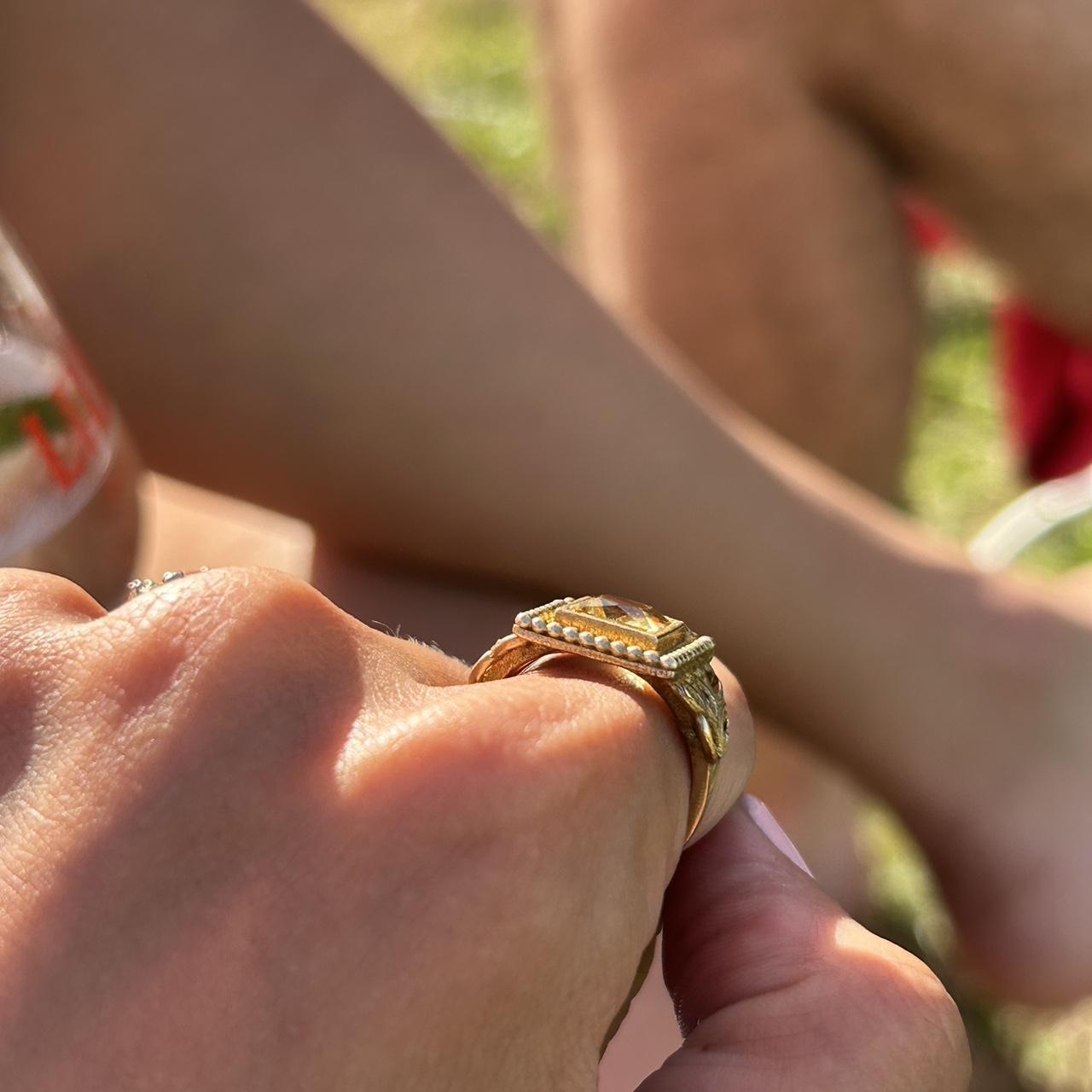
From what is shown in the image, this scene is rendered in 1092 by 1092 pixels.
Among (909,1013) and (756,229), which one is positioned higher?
(909,1013)

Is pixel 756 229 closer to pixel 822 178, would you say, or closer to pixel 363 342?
pixel 822 178

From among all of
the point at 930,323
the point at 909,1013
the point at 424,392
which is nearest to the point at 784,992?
the point at 909,1013

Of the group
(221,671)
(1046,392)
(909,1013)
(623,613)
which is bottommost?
(1046,392)

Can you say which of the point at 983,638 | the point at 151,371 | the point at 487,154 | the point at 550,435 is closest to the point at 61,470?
the point at 151,371

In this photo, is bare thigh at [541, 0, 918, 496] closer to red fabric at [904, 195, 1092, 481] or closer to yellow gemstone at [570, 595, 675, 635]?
red fabric at [904, 195, 1092, 481]

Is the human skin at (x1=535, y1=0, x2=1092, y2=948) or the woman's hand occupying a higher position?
the woman's hand

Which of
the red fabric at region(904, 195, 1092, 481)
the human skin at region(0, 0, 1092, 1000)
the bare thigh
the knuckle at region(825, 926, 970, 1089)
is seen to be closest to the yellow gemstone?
the knuckle at region(825, 926, 970, 1089)

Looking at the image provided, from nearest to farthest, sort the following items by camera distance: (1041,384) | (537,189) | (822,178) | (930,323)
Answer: (822,178) → (1041,384) → (930,323) → (537,189)
